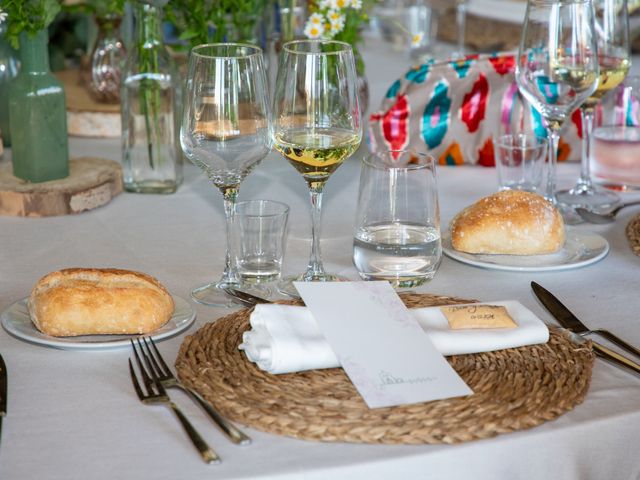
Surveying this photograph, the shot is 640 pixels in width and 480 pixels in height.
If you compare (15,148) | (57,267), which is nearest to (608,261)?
(57,267)

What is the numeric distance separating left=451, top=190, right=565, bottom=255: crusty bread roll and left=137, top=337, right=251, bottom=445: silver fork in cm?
47

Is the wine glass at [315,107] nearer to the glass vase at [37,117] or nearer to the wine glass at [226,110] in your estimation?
the wine glass at [226,110]

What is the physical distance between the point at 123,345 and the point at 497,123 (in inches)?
37.7

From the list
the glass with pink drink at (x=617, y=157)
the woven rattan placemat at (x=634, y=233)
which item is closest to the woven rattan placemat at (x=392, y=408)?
the woven rattan placemat at (x=634, y=233)

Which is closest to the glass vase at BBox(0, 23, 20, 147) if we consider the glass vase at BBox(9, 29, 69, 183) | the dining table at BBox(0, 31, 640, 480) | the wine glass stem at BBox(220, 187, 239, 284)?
the glass vase at BBox(9, 29, 69, 183)

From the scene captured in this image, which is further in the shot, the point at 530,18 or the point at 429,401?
the point at 530,18

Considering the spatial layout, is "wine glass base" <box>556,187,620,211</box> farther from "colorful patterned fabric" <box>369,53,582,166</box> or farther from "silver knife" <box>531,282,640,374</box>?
"silver knife" <box>531,282,640,374</box>

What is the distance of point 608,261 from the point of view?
1.28 metres

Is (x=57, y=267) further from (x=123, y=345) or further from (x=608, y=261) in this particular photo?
(x=608, y=261)

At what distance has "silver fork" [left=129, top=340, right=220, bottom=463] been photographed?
0.77 metres

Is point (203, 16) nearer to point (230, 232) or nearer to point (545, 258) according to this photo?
point (230, 232)

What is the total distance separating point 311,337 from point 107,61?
1.23m

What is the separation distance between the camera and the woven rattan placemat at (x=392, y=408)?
795mm

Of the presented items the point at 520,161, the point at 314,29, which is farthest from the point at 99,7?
the point at 520,161
